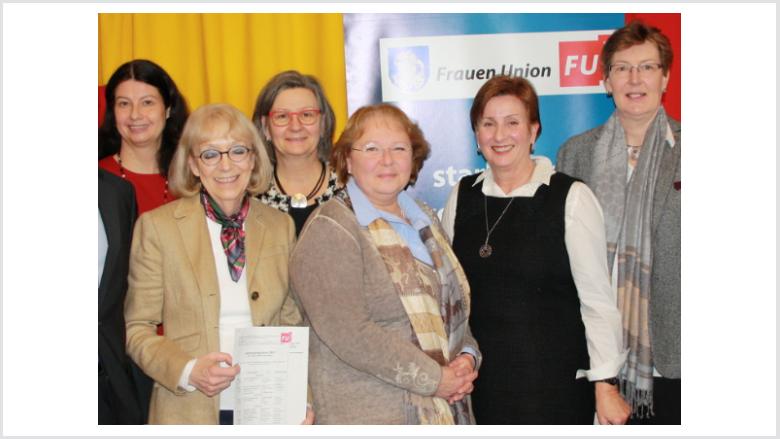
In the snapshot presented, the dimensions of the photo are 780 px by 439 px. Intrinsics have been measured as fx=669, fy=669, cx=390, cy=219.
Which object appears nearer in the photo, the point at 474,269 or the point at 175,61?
the point at 474,269

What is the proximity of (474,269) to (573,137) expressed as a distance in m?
0.95

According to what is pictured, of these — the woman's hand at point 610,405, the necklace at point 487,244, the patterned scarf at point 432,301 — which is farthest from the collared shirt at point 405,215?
the woman's hand at point 610,405

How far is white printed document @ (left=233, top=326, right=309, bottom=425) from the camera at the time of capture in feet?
7.99

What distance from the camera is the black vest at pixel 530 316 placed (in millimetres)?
2553

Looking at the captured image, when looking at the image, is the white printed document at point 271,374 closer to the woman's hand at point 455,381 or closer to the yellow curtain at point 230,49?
the woman's hand at point 455,381

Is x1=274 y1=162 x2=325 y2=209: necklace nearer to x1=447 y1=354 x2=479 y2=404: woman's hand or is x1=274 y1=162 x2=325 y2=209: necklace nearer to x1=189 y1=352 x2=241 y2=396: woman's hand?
x1=189 y1=352 x2=241 y2=396: woman's hand

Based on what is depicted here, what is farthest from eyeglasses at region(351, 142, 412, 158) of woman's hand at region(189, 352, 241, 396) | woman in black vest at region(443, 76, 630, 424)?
woman's hand at region(189, 352, 241, 396)

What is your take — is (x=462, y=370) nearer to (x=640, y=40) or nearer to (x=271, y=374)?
(x=271, y=374)

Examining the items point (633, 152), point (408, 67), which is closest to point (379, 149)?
point (408, 67)

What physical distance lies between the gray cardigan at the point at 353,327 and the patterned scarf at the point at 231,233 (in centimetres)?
26

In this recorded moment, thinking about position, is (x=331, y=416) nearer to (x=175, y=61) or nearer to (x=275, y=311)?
(x=275, y=311)

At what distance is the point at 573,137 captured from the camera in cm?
316
